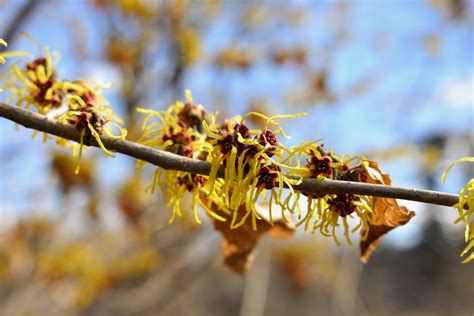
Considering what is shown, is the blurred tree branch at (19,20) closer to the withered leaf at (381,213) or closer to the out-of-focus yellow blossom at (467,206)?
the withered leaf at (381,213)

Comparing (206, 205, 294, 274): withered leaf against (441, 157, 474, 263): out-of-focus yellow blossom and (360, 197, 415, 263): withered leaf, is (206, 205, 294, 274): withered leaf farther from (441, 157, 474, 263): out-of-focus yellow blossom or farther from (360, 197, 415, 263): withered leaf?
(441, 157, 474, 263): out-of-focus yellow blossom

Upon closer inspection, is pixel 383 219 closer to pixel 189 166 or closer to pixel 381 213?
pixel 381 213

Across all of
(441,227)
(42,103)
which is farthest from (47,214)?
(441,227)

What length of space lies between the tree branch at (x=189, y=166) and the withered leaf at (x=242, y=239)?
0.31 m

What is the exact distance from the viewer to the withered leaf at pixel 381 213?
0.85m

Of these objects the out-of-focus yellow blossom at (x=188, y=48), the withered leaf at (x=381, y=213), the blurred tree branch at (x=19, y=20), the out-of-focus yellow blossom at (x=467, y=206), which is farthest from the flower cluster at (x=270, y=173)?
the out-of-focus yellow blossom at (x=188, y=48)

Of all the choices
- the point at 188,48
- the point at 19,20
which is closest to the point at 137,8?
the point at 188,48

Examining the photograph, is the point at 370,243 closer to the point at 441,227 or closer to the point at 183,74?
the point at 183,74

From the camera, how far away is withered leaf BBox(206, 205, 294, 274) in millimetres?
1080

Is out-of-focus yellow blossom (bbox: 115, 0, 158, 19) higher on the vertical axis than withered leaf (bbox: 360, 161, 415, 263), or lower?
higher

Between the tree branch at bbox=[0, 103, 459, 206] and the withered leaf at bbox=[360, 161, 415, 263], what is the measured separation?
118mm

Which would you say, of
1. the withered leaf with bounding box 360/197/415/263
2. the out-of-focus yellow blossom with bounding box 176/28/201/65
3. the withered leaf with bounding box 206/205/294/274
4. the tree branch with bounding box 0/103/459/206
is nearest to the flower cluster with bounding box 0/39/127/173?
the tree branch with bounding box 0/103/459/206

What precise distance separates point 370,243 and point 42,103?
780mm

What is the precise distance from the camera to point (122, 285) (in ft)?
12.9
